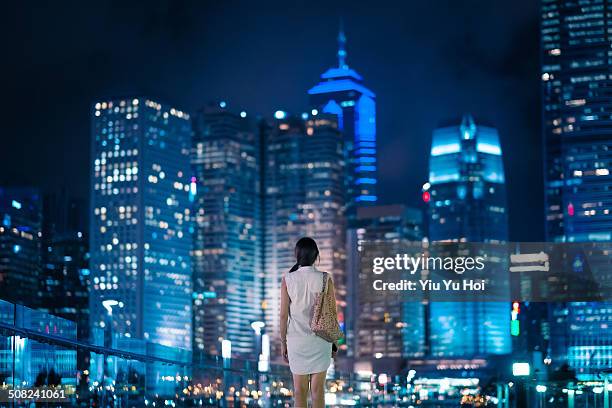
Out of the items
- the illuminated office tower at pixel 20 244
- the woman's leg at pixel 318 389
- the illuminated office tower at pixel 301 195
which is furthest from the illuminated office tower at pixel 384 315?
the woman's leg at pixel 318 389

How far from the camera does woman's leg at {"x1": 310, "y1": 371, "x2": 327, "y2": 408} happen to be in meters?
7.84

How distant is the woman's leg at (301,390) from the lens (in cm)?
783

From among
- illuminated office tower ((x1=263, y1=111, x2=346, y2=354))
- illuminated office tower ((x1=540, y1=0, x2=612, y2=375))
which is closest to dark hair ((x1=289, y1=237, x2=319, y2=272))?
illuminated office tower ((x1=540, y1=0, x2=612, y2=375))

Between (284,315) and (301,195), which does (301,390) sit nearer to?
(284,315)

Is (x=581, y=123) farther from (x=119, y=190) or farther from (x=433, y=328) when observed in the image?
(x=433, y=328)

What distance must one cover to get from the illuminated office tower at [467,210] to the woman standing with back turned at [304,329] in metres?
158

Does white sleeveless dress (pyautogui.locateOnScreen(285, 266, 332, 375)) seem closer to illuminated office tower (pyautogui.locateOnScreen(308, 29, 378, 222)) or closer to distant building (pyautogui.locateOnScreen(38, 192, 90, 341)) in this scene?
distant building (pyautogui.locateOnScreen(38, 192, 90, 341))

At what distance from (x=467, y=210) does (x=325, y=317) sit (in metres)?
178

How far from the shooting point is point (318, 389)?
790 centimetres

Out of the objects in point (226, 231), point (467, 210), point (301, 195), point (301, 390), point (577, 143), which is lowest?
point (301, 390)

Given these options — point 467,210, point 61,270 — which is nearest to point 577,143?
point 61,270

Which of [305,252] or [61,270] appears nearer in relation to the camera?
[305,252]

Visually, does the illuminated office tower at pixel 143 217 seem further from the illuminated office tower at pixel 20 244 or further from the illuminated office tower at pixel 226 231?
the illuminated office tower at pixel 20 244

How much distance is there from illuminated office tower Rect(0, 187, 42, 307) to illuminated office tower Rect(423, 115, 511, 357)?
7404cm
